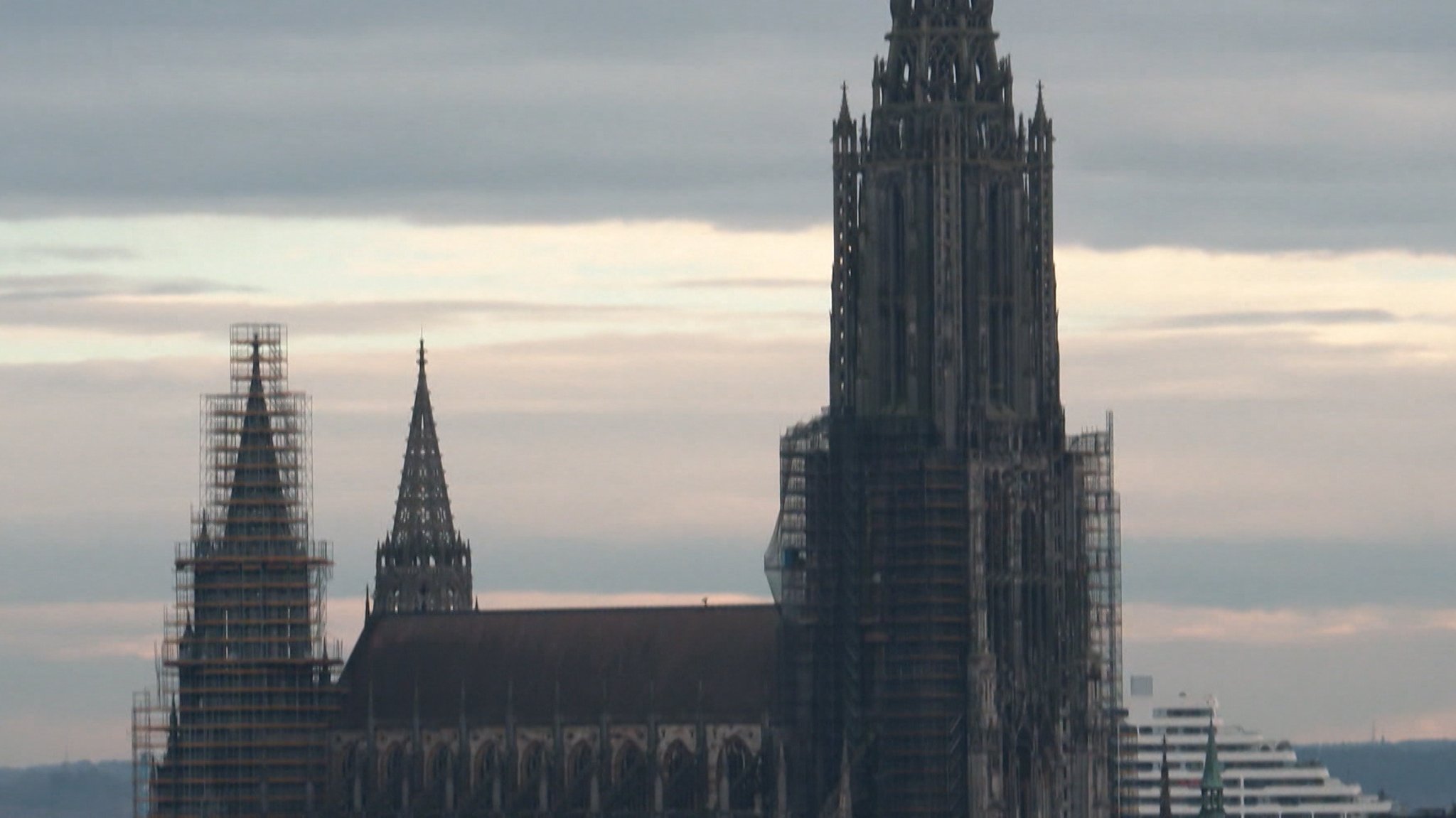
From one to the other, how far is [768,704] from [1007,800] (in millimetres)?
11026

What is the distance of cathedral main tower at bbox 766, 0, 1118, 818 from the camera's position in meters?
188

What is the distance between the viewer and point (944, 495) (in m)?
188

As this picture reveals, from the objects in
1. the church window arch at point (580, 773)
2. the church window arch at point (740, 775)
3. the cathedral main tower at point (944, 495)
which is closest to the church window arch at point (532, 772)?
the church window arch at point (580, 773)

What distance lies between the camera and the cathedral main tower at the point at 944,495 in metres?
188

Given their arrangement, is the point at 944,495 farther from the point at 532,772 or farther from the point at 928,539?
the point at 532,772

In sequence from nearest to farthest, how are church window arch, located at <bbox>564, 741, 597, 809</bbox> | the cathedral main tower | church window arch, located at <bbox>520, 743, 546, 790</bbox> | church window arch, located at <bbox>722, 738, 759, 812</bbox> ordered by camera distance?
the cathedral main tower, church window arch, located at <bbox>722, 738, 759, 812</bbox>, church window arch, located at <bbox>564, 741, 597, 809</bbox>, church window arch, located at <bbox>520, 743, 546, 790</bbox>

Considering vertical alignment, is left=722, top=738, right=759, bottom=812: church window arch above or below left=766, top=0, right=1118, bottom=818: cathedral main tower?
below

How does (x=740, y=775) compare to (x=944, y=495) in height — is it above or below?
below

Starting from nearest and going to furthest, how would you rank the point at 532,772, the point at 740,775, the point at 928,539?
the point at 928,539 → the point at 740,775 → the point at 532,772

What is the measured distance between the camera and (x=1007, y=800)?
614 feet

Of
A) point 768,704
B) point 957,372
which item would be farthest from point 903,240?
point 768,704

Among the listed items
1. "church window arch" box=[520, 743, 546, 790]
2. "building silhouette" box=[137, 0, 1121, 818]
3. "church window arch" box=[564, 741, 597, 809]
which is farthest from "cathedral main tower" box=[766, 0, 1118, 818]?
"church window arch" box=[520, 743, 546, 790]

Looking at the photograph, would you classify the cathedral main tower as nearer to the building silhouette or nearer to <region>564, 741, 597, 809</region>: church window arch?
the building silhouette

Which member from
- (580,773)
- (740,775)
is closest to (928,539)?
(740,775)
